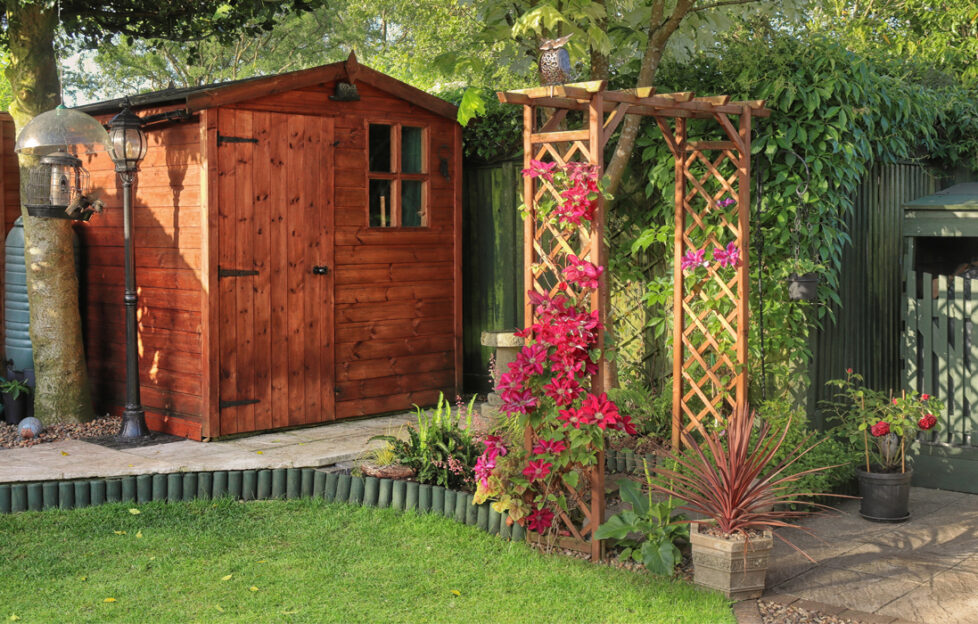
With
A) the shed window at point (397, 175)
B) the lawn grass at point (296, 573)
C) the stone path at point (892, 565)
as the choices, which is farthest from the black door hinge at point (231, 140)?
the stone path at point (892, 565)

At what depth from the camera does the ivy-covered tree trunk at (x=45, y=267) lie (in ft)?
24.1

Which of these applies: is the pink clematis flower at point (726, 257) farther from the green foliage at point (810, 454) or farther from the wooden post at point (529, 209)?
the wooden post at point (529, 209)

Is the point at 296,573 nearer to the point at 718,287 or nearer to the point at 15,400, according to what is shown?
the point at 718,287

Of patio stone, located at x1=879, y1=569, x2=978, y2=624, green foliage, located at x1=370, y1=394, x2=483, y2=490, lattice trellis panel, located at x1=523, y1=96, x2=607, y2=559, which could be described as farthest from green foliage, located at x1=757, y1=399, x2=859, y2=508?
green foliage, located at x1=370, y1=394, x2=483, y2=490

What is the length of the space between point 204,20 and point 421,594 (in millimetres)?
5804

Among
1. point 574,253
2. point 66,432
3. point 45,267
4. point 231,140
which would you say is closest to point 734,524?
point 574,253

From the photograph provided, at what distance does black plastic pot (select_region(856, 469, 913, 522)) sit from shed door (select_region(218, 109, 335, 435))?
365 centimetres

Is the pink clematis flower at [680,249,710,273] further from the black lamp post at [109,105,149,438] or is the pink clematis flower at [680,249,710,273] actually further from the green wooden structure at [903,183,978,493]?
the black lamp post at [109,105,149,438]

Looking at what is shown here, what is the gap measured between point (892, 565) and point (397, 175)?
4469 mm

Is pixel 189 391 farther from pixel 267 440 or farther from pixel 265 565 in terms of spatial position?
pixel 265 565

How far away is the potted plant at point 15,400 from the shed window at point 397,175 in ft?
9.14

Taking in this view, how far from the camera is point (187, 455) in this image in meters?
6.40

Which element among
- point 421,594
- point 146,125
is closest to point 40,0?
point 146,125

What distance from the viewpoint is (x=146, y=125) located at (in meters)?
7.23
